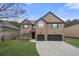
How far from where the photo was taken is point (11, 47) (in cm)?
1214

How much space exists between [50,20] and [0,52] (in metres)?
3.84

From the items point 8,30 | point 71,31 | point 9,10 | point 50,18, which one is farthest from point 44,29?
point 9,10

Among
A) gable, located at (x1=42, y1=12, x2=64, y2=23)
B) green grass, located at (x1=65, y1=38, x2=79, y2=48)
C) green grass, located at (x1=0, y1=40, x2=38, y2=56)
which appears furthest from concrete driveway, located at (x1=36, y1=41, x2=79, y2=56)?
gable, located at (x1=42, y1=12, x2=64, y2=23)

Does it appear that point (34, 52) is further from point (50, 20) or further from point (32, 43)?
point (50, 20)

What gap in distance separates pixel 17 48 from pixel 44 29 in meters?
2.37

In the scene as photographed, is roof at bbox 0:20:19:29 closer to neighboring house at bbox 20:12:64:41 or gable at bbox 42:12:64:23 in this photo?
neighboring house at bbox 20:12:64:41

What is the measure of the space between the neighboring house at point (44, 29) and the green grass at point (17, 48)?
1.70ft

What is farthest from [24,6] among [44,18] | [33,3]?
[44,18]

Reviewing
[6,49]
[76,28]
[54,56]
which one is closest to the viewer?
[54,56]

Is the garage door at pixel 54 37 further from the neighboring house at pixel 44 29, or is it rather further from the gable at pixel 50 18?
the gable at pixel 50 18

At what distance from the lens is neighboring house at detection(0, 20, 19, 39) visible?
41.4 ft

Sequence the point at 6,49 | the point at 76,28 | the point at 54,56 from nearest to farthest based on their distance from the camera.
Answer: the point at 54,56
the point at 6,49
the point at 76,28

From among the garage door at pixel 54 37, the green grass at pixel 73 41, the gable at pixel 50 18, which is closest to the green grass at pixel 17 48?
the garage door at pixel 54 37

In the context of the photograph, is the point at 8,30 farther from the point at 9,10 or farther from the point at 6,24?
the point at 9,10
